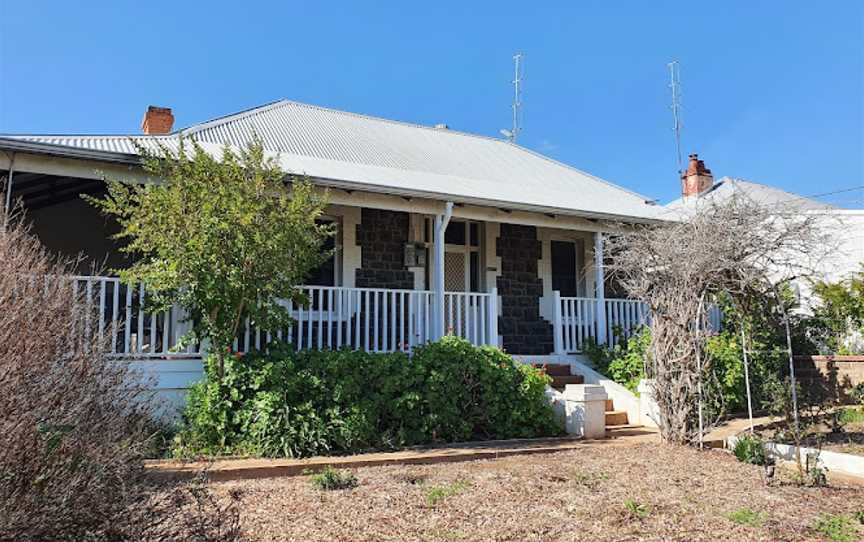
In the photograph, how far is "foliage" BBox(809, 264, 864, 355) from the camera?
453 inches

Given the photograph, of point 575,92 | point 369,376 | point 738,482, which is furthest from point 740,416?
point 575,92

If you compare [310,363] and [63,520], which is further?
[310,363]

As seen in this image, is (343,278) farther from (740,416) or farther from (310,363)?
(740,416)

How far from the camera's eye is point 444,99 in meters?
24.5

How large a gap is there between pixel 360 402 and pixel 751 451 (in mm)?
4169

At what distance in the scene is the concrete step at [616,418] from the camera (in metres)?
9.27

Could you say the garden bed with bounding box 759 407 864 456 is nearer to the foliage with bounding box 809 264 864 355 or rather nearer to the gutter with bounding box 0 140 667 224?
the foliage with bounding box 809 264 864 355

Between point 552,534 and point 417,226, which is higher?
point 417,226

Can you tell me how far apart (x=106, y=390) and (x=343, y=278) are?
7026 mm

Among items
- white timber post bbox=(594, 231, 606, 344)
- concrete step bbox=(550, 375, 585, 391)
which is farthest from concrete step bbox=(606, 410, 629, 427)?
white timber post bbox=(594, 231, 606, 344)

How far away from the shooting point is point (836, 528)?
4.36 metres

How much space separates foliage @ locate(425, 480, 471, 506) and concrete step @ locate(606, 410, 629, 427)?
13.8 feet

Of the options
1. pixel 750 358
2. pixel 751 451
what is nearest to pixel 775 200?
pixel 750 358

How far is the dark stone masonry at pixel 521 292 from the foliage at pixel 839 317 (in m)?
4.92
